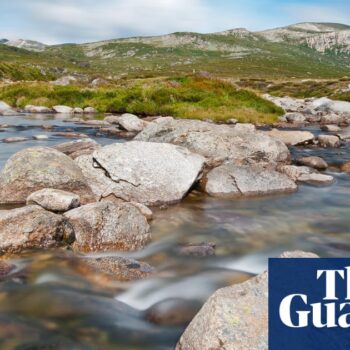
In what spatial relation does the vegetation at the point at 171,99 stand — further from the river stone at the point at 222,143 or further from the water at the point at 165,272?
the water at the point at 165,272

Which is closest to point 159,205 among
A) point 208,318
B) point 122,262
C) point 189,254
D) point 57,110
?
point 189,254

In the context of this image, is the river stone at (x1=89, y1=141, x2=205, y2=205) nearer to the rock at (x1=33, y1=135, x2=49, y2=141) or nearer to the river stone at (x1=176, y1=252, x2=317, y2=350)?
the river stone at (x1=176, y1=252, x2=317, y2=350)

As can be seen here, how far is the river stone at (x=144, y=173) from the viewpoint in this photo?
12633mm

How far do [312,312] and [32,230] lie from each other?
6.11 meters

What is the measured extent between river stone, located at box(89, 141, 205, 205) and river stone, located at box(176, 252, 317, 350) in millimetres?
7333

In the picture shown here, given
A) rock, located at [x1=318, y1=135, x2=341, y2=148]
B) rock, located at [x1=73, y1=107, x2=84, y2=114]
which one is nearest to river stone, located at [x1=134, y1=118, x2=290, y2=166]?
rock, located at [x1=318, y1=135, x2=341, y2=148]

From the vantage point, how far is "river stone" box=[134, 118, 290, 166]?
16.9 meters

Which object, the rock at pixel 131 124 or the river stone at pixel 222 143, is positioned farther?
the rock at pixel 131 124

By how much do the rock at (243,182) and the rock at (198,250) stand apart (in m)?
4.54

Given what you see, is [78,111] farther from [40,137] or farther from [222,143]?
[222,143]

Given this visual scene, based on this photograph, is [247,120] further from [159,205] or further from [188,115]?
[159,205]

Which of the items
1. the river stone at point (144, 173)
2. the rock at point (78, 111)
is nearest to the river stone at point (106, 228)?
the river stone at point (144, 173)

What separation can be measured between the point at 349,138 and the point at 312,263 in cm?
2517

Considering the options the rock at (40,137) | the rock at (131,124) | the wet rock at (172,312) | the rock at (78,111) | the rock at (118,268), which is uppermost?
the rock at (78,111)
